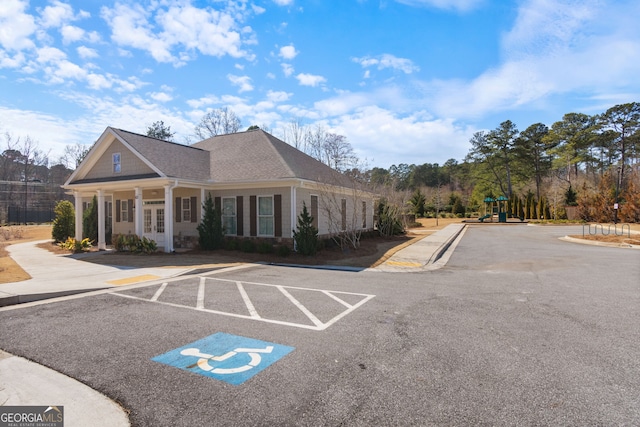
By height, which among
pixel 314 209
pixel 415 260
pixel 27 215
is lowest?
pixel 415 260

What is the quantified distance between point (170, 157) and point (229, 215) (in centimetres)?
402

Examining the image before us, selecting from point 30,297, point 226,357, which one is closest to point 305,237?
point 30,297

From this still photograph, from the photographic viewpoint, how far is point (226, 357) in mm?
4355

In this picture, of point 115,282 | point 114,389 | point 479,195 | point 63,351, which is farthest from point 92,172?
point 479,195

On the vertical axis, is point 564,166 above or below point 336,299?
above

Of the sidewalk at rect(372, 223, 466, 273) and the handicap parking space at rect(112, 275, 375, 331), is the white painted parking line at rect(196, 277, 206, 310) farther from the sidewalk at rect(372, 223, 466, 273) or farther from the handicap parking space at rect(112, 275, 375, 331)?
the sidewalk at rect(372, 223, 466, 273)

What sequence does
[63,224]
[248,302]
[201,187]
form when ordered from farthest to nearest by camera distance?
[63,224] < [201,187] < [248,302]

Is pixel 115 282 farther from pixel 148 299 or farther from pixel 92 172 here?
pixel 92 172

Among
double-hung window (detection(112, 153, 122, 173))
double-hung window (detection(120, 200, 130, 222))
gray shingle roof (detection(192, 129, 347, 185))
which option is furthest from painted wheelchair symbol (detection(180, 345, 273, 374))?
double-hung window (detection(120, 200, 130, 222))

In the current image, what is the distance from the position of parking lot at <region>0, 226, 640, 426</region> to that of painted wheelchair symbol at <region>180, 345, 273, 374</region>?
2 centimetres

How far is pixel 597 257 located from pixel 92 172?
23.6 metres

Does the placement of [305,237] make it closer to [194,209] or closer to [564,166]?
[194,209]

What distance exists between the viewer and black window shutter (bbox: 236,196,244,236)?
15781 mm

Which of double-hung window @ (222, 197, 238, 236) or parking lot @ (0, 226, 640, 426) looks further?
double-hung window @ (222, 197, 238, 236)
